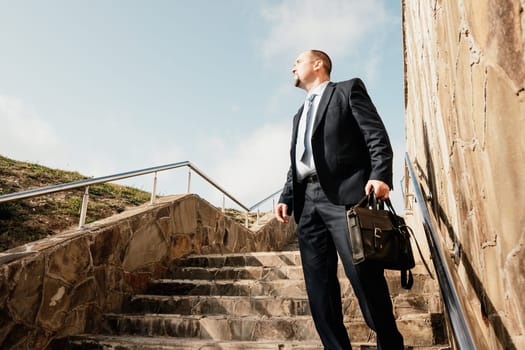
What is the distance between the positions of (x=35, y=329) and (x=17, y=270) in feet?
1.44

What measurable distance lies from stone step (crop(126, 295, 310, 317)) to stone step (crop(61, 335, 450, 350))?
0.56 m

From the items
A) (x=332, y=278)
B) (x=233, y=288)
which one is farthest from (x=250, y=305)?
(x=332, y=278)

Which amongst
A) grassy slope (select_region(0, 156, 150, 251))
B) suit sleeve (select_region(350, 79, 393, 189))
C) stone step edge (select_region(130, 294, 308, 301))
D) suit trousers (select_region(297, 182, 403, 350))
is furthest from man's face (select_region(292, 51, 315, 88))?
grassy slope (select_region(0, 156, 150, 251))

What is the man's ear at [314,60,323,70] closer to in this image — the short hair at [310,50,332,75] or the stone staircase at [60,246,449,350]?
the short hair at [310,50,332,75]

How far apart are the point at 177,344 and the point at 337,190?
1.57 metres

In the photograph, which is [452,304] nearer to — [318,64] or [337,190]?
[337,190]

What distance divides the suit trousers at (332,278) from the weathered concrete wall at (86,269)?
6.31 feet

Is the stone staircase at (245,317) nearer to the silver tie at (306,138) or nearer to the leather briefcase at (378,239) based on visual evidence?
the leather briefcase at (378,239)

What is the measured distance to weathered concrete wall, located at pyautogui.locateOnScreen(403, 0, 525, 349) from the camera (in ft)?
3.81

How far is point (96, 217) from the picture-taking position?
6383 millimetres

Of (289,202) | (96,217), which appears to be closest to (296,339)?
(289,202)

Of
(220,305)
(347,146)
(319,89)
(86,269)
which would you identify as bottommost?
(220,305)

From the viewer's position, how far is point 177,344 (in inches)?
108

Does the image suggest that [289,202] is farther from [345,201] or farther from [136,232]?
[136,232]
